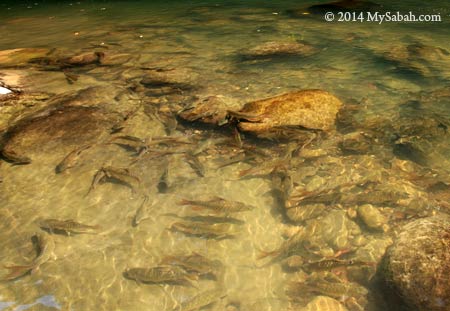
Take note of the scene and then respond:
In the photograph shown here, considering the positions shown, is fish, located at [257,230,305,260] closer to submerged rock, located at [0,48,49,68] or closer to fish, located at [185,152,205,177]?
fish, located at [185,152,205,177]

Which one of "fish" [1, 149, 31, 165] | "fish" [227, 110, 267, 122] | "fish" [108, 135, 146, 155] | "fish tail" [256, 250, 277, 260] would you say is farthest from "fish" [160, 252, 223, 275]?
"fish" [1, 149, 31, 165]

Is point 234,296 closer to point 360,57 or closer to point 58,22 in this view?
point 360,57

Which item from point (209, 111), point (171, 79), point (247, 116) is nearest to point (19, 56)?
point (171, 79)

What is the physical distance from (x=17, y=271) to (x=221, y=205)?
101 inches

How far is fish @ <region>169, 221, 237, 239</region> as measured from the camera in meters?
4.69

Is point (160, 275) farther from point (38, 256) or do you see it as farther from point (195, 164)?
point (195, 164)

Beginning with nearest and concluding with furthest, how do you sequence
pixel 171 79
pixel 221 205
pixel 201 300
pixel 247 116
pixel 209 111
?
pixel 201 300
pixel 221 205
pixel 247 116
pixel 209 111
pixel 171 79

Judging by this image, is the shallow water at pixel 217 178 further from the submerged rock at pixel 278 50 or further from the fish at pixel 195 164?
the submerged rock at pixel 278 50

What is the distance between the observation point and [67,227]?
471 cm

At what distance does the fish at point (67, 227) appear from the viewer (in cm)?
472

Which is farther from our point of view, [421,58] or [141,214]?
[421,58]

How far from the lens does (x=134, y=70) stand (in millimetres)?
9391

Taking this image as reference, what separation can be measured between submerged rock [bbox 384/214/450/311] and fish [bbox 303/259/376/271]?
1.50ft

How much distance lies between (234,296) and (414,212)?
2.64 m
